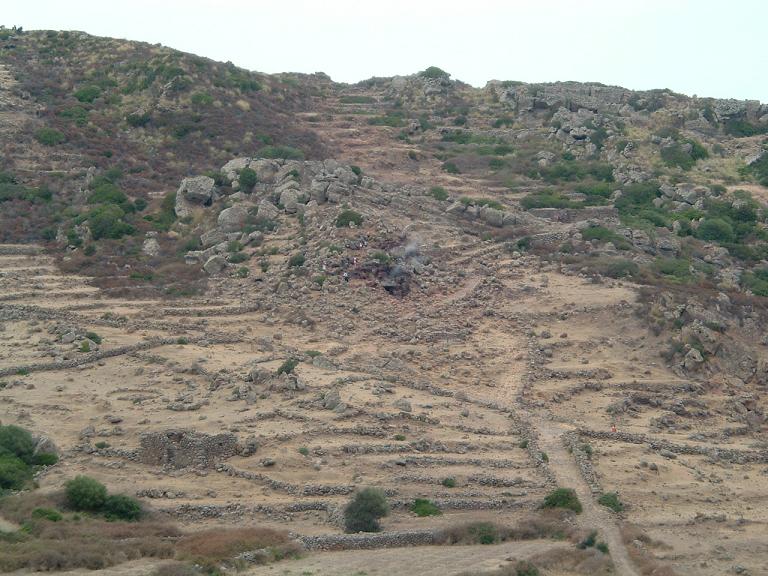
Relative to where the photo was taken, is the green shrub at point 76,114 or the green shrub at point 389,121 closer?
the green shrub at point 76,114

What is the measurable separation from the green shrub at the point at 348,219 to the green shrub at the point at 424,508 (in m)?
18.0

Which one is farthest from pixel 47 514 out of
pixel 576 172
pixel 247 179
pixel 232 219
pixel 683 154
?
pixel 683 154

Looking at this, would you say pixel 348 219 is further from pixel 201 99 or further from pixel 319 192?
pixel 201 99

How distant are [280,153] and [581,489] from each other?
99.6 feet

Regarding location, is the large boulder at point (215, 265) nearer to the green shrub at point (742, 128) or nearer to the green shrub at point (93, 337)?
the green shrub at point (93, 337)

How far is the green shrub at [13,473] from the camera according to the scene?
85.0 ft

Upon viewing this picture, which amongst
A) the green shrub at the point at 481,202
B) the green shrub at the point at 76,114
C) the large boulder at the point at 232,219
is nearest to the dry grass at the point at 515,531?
the large boulder at the point at 232,219

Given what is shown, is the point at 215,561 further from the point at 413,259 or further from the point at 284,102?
the point at 284,102

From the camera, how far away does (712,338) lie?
36.2 metres

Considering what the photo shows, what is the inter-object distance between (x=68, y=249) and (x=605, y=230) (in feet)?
73.2

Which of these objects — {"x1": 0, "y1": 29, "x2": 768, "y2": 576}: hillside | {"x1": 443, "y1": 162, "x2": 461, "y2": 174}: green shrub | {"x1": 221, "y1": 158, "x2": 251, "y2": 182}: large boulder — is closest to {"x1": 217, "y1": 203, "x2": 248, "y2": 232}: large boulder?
{"x1": 0, "y1": 29, "x2": 768, "y2": 576}: hillside

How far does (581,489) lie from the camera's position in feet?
91.0

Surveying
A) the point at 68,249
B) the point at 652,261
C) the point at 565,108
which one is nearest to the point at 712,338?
the point at 652,261

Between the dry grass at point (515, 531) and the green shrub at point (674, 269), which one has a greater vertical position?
the green shrub at point (674, 269)
